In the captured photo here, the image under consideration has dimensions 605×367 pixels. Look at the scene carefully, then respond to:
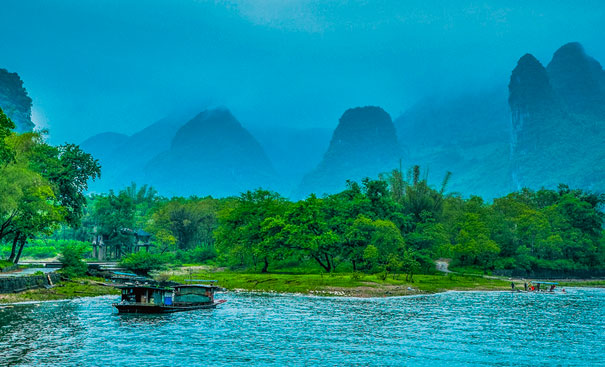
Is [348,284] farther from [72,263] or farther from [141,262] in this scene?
[72,263]

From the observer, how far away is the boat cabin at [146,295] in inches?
1970

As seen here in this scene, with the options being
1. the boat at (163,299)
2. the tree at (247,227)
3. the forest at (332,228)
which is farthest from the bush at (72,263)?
the tree at (247,227)

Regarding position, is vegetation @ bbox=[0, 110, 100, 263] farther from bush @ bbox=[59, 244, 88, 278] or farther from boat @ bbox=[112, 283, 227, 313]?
boat @ bbox=[112, 283, 227, 313]

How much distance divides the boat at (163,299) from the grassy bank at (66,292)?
9610 millimetres

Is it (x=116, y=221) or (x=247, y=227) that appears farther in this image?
(x=116, y=221)

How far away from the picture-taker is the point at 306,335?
38.6 m

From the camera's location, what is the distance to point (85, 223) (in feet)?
481

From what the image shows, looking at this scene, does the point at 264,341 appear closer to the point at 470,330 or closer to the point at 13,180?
the point at 470,330

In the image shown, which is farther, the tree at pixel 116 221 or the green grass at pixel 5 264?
the tree at pixel 116 221

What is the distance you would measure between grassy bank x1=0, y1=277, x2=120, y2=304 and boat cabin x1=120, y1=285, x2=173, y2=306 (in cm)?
1073

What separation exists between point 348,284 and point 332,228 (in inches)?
927

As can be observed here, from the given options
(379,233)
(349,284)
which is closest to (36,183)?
(349,284)

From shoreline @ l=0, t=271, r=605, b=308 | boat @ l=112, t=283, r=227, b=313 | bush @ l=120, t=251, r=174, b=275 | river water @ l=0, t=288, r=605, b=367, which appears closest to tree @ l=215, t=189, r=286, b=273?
shoreline @ l=0, t=271, r=605, b=308

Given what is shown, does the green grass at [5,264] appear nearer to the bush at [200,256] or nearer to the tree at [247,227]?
the tree at [247,227]
